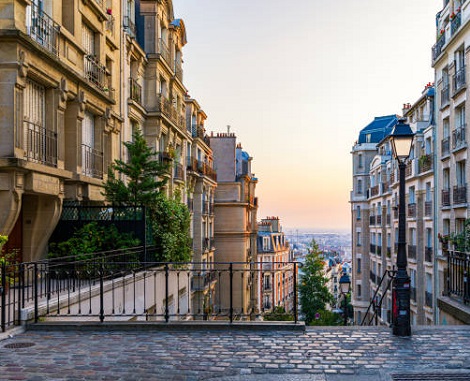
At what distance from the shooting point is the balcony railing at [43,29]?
1414 centimetres

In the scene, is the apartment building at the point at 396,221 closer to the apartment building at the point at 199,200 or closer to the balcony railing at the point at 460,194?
the balcony railing at the point at 460,194

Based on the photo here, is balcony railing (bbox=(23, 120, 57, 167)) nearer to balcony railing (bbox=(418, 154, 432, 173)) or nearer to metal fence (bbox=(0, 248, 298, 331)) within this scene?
metal fence (bbox=(0, 248, 298, 331))

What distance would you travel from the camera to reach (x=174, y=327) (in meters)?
9.95

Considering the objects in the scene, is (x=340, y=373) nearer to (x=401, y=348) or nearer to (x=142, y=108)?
(x=401, y=348)

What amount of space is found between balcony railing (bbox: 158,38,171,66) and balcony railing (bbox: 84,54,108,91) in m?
7.42

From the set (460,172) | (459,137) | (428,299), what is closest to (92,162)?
(459,137)

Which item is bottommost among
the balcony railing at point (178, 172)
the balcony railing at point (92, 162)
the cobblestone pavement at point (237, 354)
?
the cobblestone pavement at point (237, 354)

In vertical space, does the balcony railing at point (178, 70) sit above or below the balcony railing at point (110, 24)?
above

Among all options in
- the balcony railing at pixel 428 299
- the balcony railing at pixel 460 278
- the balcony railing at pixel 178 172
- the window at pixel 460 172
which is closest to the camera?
the balcony railing at pixel 460 278

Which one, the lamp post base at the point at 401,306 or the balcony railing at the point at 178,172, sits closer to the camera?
the lamp post base at the point at 401,306

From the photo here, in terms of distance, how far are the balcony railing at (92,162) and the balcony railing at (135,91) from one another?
489cm

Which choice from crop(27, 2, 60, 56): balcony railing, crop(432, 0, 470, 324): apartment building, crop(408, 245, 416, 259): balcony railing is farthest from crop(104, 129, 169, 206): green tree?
crop(408, 245, 416, 259): balcony railing

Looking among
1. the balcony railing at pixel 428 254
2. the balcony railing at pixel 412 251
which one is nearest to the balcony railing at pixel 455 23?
the balcony railing at pixel 428 254

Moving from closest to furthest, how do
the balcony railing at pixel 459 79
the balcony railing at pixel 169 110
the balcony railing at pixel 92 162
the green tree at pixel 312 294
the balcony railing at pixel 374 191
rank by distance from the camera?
the balcony railing at pixel 92 162, the balcony railing at pixel 169 110, the balcony railing at pixel 459 79, the green tree at pixel 312 294, the balcony railing at pixel 374 191
